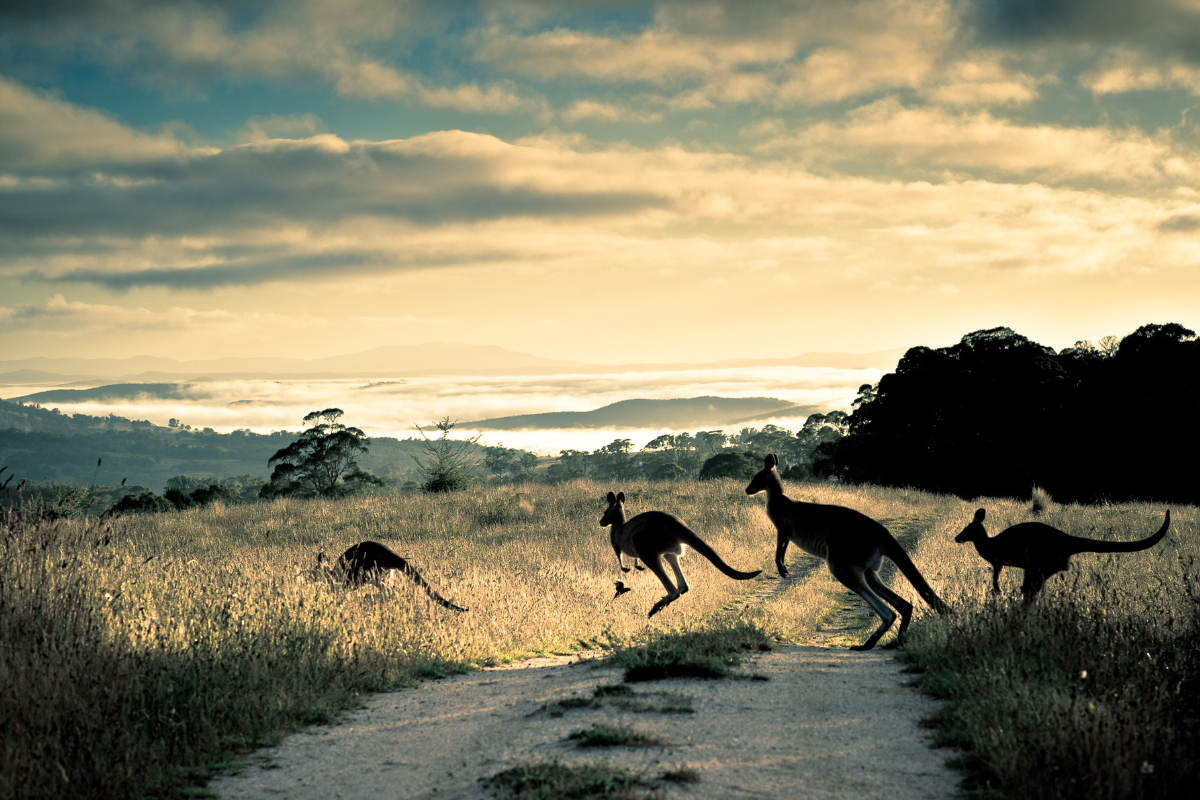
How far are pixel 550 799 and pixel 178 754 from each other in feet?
10.3

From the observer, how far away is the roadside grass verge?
4816 mm

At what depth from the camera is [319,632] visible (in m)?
8.45

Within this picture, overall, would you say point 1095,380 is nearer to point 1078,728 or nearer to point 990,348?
point 990,348

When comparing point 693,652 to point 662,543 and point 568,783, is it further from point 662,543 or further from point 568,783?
point 568,783

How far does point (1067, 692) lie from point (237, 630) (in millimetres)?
7541

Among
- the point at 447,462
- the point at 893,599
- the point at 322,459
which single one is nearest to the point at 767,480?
the point at 893,599

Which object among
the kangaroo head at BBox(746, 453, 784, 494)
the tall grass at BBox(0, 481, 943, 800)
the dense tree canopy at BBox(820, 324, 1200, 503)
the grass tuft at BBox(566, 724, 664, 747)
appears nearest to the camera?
the grass tuft at BBox(566, 724, 664, 747)

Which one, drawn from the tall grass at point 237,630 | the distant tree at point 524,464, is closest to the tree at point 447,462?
the tall grass at point 237,630

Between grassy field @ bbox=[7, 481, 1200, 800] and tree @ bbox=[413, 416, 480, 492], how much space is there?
15600 millimetres

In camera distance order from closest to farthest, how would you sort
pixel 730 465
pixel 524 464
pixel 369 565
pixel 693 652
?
pixel 693 652, pixel 369 565, pixel 730 465, pixel 524 464

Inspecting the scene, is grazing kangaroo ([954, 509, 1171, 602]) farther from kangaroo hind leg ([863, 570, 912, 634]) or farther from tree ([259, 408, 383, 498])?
tree ([259, 408, 383, 498])

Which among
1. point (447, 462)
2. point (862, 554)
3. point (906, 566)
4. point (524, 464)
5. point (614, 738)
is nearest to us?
point (614, 738)

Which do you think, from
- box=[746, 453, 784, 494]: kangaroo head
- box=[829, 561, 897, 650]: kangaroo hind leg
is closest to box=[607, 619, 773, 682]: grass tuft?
box=[829, 561, 897, 650]: kangaroo hind leg

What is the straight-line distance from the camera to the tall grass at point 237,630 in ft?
19.1
